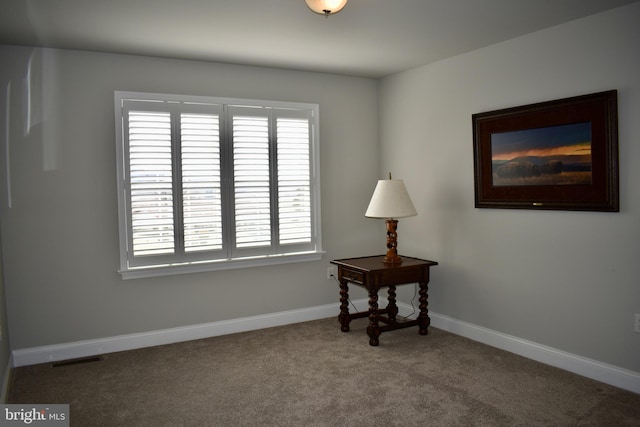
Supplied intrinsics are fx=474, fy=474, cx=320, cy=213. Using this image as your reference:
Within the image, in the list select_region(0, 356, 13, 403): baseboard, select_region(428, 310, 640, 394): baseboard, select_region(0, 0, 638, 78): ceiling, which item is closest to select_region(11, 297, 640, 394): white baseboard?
select_region(428, 310, 640, 394): baseboard

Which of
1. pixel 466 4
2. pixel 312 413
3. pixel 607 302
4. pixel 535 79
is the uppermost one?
pixel 466 4

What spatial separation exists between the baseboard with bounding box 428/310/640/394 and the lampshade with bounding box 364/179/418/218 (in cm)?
112

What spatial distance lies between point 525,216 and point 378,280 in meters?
1.27

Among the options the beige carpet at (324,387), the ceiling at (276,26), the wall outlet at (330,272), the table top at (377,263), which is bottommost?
the beige carpet at (324,387)

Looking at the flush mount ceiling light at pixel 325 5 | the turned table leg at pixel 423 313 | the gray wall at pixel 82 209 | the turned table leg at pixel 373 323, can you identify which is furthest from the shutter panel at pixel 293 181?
the flush mount ceiling light at pixel 325 5

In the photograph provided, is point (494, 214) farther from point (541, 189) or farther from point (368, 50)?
point (368, 50)

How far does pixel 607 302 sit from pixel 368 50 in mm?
2620

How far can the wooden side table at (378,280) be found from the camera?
3996 mm

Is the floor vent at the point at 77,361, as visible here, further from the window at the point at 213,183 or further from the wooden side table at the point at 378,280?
the wooden side table at the point at 378,280

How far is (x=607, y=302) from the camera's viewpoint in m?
3.18

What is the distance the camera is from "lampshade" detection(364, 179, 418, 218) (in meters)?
4.12

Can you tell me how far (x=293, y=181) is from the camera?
466 centimetres

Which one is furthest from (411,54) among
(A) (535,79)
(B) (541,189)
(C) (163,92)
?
(C) (163,92)

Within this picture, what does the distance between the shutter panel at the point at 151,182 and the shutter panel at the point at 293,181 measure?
41.6 inches
